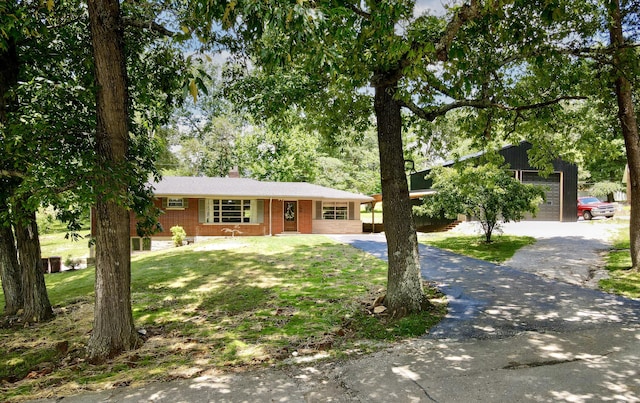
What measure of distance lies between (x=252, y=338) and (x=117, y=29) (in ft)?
16.3

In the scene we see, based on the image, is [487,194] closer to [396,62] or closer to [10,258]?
[396,62]

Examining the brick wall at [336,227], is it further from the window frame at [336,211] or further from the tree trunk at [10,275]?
the tree trunk at [10,275]

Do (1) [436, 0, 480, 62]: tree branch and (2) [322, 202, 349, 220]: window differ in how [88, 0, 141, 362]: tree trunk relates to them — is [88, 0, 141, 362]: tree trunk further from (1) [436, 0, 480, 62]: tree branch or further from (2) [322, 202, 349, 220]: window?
(2) [322, 202, 349, 220]: window

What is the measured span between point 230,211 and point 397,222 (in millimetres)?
16481

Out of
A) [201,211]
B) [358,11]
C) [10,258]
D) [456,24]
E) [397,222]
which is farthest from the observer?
[201,211]

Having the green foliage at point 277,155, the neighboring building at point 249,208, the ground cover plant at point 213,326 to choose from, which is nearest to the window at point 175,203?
the neighboring building at point 249,208

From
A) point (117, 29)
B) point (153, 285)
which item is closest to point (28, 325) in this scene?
point (153, 285)

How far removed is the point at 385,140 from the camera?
6668mm

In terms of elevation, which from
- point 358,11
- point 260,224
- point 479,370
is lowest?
point 479,370

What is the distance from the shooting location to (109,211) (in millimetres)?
5375

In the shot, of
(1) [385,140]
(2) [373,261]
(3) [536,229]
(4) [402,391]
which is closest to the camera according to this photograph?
(4) [402,391]

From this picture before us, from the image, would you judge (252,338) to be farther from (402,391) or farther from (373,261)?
(373,261)

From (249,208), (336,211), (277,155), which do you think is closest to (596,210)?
(336,211)

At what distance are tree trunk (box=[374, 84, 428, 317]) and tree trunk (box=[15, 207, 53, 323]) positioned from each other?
261 inches
